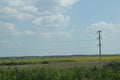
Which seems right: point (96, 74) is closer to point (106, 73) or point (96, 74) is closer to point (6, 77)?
point (106, 73)

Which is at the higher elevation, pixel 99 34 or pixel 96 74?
pixel 99 34

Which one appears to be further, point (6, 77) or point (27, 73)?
point (27, 73)

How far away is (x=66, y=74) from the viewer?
38500mm

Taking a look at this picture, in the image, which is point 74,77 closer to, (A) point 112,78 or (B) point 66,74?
(B) point 66,74

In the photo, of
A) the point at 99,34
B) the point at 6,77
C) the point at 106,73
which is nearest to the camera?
the point at 6,77

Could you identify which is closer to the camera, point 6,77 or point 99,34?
point 6,77

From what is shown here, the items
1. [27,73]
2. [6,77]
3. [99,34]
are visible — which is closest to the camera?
[6,77]

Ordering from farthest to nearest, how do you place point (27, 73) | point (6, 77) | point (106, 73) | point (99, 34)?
point (99, 34) < point (106, 73) < point (27, 73) < point (6, 77)

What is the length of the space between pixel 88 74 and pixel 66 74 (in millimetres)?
3617

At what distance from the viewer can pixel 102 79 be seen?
38.7 meters

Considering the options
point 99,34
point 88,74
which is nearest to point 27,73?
point 88,74

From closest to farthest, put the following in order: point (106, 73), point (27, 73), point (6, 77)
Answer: point (6, 77), point (27, 73), point (106, 73)

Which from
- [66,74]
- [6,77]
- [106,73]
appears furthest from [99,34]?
[6,77]

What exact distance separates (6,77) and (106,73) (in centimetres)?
1234
